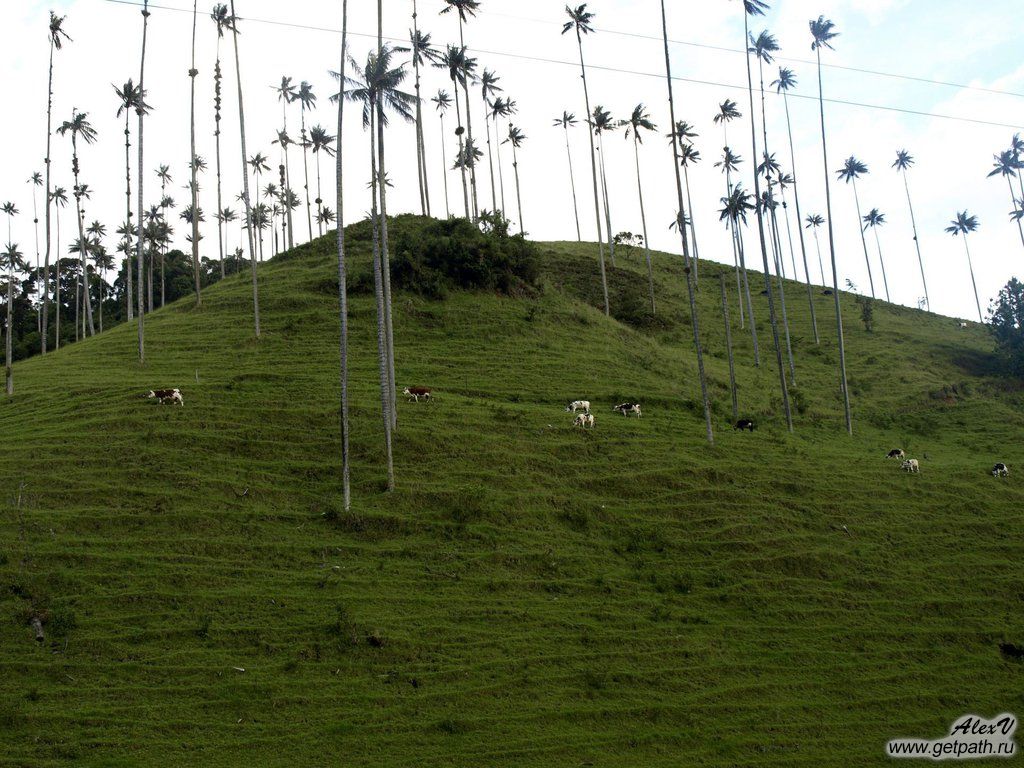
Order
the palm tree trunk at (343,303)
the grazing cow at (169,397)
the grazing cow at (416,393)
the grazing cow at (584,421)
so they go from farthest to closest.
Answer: the grazing cow at (416,393)
the grazing cow at (584,421)
the grazing cow at (169,397)
the palm tree trunk at (343,303)

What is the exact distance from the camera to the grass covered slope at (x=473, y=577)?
18500 millimetres

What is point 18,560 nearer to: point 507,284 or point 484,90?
point 507,284

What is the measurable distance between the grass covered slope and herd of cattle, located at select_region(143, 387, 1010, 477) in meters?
0.68

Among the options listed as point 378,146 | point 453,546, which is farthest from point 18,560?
point 378,146

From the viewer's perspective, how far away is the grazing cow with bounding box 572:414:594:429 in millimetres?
37312

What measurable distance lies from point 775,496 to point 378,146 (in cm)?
2196

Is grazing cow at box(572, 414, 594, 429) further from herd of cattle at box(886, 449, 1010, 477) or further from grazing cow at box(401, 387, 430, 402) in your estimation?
herd of cattle at box(886, 449, 1010, 477)

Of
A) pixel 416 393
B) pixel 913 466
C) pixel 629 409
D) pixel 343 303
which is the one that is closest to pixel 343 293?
pixel 343 303

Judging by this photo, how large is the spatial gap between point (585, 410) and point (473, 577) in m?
16.1

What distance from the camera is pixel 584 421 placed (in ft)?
123

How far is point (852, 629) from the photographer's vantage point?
24.6 m

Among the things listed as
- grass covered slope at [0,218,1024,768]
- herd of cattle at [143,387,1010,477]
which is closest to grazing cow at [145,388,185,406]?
herd of cattle at [143,387,1010,477]

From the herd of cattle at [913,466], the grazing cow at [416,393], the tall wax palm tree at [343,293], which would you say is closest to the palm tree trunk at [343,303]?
the tall wax palm tree at [343,293]

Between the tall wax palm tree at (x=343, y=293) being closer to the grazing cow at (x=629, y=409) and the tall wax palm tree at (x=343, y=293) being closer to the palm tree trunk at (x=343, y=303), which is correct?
the palm tree trunk at (x=343, y=303)
